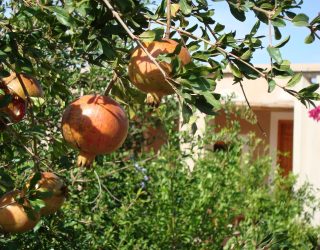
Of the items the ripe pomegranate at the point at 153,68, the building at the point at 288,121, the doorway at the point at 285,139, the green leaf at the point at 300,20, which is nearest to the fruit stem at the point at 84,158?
the ripe pomegranate at the point at 153,68


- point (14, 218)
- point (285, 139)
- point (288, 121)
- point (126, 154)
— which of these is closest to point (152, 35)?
point (14, 218)

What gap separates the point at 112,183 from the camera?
2922mm

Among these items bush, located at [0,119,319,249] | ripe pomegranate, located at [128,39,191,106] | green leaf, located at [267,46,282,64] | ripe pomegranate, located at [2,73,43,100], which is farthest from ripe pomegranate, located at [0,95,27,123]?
bush, located at [0,119,319,249]

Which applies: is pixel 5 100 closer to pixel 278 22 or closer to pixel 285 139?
pixel 278 22

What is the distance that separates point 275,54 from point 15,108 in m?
0.54

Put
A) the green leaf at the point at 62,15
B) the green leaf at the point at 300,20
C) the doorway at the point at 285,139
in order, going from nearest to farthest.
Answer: the green leaf at the point at 62,15 → the green leaf at the point at 300,20 → the doorway at the point at 285,139

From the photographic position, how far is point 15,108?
131cm

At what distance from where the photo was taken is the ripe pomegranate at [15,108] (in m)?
1.30

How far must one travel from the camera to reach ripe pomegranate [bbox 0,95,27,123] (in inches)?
51.3

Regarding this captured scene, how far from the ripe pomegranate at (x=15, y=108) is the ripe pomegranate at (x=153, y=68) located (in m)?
0.41

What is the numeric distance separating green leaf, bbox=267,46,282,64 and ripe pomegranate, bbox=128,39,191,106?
22cm

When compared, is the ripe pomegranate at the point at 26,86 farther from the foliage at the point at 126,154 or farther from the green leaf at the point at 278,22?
Answer: the green leaf at the point at 278,22

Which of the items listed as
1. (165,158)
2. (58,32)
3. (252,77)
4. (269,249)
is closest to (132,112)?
(58,32)

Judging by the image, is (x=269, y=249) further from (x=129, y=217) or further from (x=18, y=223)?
(x=18, y=223)
